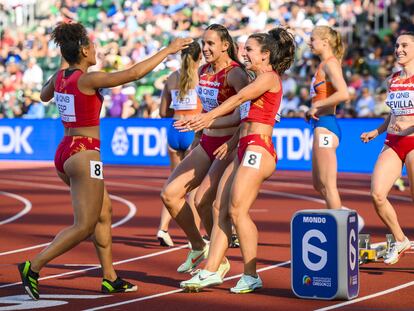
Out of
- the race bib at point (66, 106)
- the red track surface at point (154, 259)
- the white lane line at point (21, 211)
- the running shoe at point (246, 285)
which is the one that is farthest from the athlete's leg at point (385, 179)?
the white lane line at point (21, 211)

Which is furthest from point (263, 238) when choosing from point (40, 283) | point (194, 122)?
point (194, 122)

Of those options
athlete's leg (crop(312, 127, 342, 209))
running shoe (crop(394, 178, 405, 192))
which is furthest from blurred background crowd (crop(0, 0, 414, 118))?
athlete's leg (crop(312, 127, 342, 209))

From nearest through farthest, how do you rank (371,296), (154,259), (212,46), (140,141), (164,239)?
(371,296) < (212,46) < (154,259) < (164,239) < (140,141)

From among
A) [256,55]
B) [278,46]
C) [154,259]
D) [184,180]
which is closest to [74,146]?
[184,180]

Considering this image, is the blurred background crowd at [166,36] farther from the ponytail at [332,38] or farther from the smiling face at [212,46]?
the smiling face at [212,46]

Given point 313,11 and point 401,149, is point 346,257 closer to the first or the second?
point 401,149

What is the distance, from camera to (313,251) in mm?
9242

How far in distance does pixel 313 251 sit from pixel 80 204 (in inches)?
73.5

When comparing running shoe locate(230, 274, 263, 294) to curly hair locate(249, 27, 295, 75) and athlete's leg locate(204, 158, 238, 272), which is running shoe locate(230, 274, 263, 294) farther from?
curly hair locate(249, 27, 295, 75)

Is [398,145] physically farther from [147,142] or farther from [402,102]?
[147,142]

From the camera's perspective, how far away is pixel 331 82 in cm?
1198

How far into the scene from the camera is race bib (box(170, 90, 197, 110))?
1329 cm

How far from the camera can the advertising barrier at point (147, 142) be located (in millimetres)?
24516

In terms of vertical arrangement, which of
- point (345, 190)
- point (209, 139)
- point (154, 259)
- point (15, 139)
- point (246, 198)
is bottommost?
point (345, 190)
